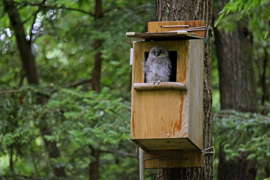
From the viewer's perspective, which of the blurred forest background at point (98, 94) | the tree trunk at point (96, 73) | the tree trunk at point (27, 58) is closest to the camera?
the blurred forest background at point (98, 94)

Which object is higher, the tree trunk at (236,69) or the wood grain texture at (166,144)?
the tree trunk at (236,69)

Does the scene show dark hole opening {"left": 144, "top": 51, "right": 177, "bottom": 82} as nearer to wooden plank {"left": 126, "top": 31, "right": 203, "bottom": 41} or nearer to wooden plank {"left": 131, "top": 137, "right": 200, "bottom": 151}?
wooden plank {"left": 126, "top": 31, "right": 203, "bottom": 41}

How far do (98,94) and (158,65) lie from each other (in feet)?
8.62

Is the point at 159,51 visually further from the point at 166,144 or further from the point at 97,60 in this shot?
the point at 97,60

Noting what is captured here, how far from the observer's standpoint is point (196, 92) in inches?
127

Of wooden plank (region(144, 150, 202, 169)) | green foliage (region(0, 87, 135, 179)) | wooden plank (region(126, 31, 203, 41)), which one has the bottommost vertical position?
wooden plank (region(144, 150, 202, 169))

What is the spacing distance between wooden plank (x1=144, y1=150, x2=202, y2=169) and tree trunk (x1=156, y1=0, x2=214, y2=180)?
0.28ft

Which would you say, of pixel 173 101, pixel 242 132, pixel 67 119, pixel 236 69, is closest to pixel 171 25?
pixel 173 101

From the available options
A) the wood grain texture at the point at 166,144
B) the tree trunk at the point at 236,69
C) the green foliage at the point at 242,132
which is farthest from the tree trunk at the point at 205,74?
the tree trunk at the point at 236,69

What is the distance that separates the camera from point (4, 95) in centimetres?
581

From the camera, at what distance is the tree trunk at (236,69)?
6.61 meters

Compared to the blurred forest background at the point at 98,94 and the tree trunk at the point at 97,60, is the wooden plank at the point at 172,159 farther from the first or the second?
the tree trunk at the point at 97,60

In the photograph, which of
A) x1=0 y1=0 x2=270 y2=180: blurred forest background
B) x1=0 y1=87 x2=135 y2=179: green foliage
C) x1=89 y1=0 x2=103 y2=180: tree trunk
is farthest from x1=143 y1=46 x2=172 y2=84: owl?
x1=89 y1=0 x2=103 y2=180: tree trunk

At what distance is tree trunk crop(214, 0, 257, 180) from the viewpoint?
6609 mm
